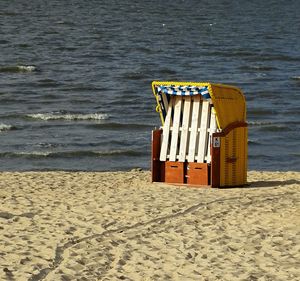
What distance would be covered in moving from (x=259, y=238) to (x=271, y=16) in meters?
66.7

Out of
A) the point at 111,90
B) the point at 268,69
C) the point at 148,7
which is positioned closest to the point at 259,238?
the point at 111,90

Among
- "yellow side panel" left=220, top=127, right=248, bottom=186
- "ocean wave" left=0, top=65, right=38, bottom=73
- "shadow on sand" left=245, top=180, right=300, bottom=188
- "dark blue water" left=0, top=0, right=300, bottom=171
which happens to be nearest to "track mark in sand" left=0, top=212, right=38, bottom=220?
"yellow side panel" left=220, top=127, right=248, bottom=186

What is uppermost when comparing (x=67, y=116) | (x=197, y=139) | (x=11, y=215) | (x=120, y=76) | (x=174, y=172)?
(x=197, y=139)

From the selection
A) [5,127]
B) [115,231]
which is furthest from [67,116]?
[115,231]

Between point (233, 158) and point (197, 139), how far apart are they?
511 mm

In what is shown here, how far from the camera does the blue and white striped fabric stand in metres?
12.7

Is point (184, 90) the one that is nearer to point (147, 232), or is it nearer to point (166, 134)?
point (166, 134)

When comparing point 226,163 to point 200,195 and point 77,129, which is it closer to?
point 200,195

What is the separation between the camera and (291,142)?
1972 cm

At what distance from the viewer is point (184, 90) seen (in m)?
12.9

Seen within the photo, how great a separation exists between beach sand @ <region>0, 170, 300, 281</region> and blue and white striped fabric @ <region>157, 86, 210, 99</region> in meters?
1.15

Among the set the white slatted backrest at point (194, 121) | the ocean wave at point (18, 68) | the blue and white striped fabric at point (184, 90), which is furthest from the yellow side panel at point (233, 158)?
the ocean wave at point (18, 68)

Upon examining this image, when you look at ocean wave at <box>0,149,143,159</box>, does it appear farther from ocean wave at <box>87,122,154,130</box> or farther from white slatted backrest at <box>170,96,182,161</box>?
white slatted backrest at <box>170,96,182,161</box>

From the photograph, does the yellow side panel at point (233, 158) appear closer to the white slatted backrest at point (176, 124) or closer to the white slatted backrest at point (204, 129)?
the white slatted backrest at point (204, 129)
